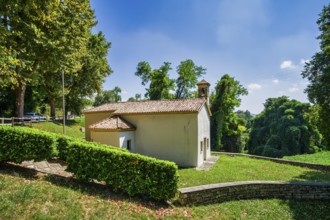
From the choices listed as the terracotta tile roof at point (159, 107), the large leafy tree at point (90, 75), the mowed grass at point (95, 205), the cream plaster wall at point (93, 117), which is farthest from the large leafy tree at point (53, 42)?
the mowed grass at point (95, 205)

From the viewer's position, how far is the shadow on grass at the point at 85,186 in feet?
23.5

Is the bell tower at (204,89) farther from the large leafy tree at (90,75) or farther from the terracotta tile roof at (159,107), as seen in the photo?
the large leafy tree at (90,75)

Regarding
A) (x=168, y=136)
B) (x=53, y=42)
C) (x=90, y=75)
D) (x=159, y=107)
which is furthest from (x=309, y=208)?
(x=90, y=75)

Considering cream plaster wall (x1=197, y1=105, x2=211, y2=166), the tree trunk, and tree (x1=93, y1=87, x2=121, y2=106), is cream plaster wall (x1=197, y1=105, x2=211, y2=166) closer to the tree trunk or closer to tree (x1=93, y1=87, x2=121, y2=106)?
the tree trunk

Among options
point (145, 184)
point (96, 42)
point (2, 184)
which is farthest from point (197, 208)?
point (96, 42)

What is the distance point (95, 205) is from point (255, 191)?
683 cm

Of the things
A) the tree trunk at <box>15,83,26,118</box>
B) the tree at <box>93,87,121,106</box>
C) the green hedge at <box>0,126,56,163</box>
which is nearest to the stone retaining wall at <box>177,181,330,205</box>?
the green hedge at <box>0,126,56,163</box>

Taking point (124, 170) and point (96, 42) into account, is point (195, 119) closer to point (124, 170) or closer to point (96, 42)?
point (124, 170)

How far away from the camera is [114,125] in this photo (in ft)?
52.4

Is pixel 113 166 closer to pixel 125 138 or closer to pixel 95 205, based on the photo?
pixel 95 205

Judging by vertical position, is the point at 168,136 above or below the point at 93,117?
below

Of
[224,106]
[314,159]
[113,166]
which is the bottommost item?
[314,159]

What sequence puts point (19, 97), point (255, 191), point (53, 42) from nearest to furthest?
point (255, 191) < point (53, 42) < point (19, 97)

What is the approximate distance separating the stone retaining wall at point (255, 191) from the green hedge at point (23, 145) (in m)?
6.01
